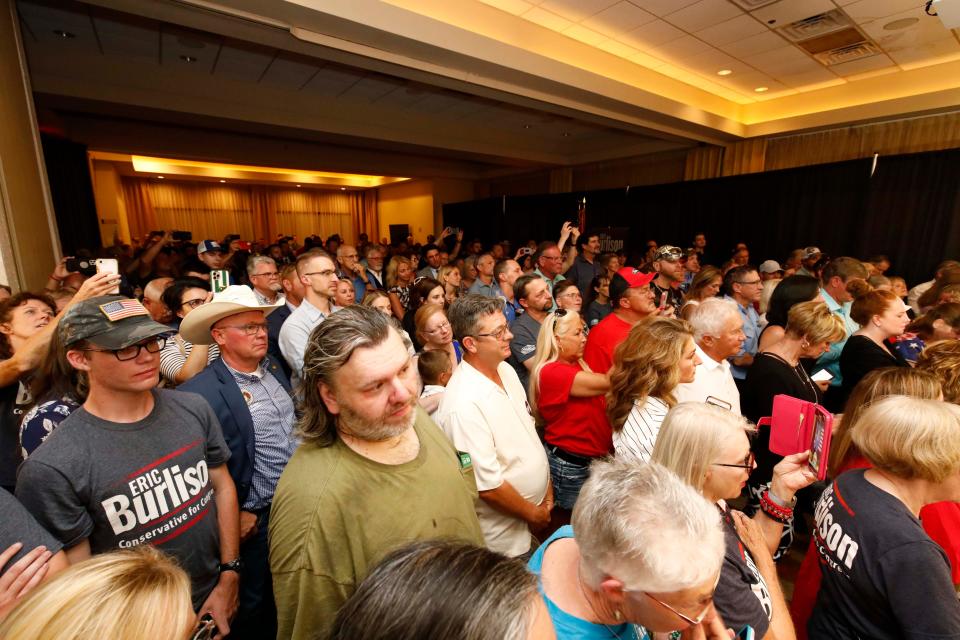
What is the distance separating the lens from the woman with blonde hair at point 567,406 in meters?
2.19

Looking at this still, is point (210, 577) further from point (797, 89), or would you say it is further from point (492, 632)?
point (797, 89)

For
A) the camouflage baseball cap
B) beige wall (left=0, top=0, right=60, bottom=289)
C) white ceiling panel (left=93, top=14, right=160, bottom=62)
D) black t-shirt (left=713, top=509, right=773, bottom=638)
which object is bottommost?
black t-shirt (left=713, top=509, right=773, bottom=638)

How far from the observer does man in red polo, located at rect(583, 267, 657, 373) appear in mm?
2667

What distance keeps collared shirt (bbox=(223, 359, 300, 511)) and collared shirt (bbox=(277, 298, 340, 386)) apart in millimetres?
619

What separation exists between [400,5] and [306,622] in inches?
194

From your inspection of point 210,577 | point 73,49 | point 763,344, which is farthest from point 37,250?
point 763,344

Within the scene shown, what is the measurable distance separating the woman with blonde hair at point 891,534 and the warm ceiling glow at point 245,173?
12212mm

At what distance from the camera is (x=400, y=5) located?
4.10m

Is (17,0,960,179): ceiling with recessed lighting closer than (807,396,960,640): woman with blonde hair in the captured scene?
No

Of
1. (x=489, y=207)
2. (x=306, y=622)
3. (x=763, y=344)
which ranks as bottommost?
(x=306, y=622)

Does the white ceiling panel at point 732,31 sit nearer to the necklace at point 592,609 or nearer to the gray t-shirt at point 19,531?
the necklace at point 592,609

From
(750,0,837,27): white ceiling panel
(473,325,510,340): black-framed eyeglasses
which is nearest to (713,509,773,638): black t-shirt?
(473,325,510,340): black-framed eyeglasses

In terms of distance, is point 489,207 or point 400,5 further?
point 489,207

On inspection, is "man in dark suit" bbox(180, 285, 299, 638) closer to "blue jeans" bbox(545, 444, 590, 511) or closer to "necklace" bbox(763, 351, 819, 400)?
"blue jeans" bbox(545, 444, 590, 511)
